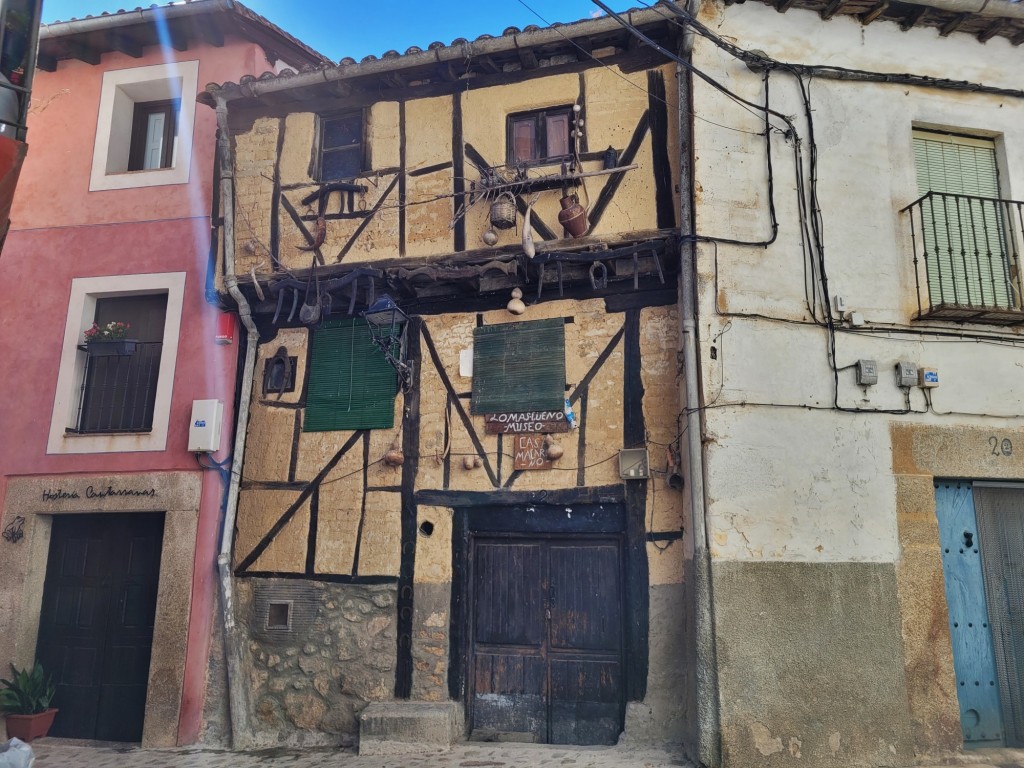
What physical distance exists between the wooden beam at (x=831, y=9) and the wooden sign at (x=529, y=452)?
452 cm

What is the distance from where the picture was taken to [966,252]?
645 cm

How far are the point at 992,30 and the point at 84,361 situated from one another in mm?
9326

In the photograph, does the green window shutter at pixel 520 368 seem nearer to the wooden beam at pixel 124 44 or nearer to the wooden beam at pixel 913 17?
the wooden beam at pixel 913 17

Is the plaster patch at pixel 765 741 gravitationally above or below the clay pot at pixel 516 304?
below

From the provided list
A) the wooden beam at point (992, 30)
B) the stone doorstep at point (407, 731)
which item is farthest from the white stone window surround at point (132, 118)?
the wooden beam at point (992, 30)

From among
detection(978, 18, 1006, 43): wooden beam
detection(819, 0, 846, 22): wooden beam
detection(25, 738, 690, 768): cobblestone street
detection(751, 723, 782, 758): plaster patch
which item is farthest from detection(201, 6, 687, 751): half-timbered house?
detection(978, 18, 1006, 43): wooden beam

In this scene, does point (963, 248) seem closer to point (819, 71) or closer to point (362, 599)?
point (819, 71)

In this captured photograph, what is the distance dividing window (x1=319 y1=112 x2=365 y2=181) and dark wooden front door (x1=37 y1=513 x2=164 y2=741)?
391 centimetres

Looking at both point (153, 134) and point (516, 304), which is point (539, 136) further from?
point (153, 134)

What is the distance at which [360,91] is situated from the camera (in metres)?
7.59

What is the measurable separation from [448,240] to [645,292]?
1.93 metres

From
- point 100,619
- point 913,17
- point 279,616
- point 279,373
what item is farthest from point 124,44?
point 913,17

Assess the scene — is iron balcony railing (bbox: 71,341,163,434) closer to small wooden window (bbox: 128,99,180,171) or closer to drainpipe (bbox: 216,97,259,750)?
drainpipe (bbox: 216,97,259,750)

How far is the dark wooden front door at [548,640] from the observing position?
6.19m
